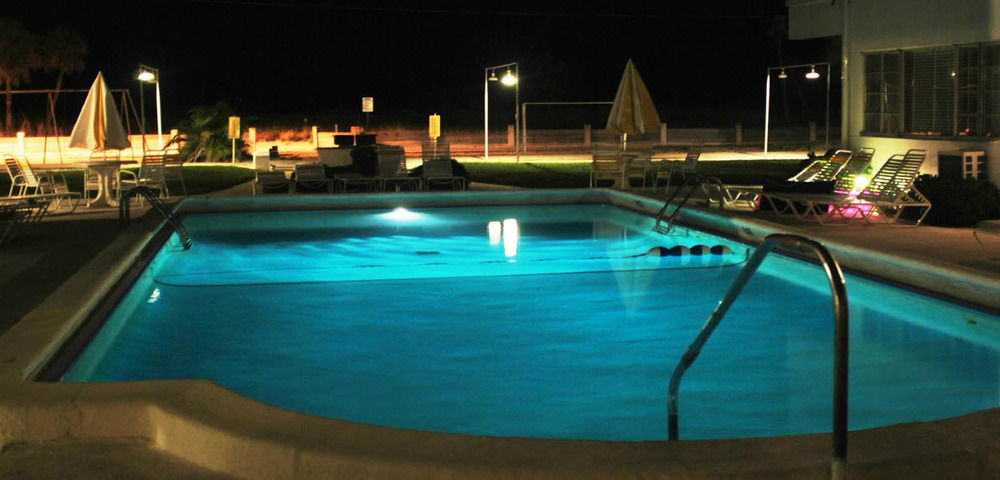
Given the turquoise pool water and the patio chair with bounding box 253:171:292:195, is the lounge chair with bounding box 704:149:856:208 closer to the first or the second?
the turquoise pool water

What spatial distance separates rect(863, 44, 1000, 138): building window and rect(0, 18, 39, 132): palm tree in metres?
30.4

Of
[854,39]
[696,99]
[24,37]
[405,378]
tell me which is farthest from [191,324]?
[696,99]

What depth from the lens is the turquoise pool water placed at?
6383 millimetres

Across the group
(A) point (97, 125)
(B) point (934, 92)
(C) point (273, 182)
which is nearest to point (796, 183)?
(B) point (934, 92)

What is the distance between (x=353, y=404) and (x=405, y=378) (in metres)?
0.60

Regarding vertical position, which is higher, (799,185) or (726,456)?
(799,185)

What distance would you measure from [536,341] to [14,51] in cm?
3522

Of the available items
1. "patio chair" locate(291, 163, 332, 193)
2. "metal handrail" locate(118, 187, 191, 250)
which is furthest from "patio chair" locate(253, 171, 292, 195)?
"metal handrail" locate(118, 187, 191, 250)

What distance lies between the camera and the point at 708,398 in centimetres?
657

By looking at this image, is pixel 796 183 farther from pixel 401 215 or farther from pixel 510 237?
pixel 401 215

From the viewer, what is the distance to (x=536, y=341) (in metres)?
8.00

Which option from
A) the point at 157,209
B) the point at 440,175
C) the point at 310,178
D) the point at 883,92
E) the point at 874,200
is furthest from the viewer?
the point at 440,175

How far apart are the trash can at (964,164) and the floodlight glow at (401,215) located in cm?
692

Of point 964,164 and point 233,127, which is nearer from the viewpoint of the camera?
point 964,164
